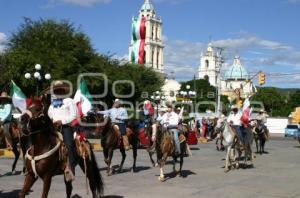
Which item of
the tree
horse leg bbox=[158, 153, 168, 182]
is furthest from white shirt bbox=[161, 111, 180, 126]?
the tree

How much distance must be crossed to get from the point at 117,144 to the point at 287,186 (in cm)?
526

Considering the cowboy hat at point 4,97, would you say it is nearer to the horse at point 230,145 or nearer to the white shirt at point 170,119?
the white shirt at point 170,119

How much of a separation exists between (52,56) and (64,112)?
3488 centimetres

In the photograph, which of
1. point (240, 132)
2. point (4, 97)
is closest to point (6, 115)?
point (4, 97)

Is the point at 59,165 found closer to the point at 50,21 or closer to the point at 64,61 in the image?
the point at 64,61

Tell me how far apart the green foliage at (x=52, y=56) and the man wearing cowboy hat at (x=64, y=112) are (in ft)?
103

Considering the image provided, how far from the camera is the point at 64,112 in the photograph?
9523 mm

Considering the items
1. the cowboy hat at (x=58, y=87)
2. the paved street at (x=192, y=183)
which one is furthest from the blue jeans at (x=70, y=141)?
the paved street at (x=192, y=183)

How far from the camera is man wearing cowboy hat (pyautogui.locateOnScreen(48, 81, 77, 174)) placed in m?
9.41

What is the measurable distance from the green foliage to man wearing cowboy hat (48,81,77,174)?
3138 centimetres

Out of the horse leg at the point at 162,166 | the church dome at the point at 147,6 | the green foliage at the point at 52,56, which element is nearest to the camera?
the horse leg at the point at 162,166

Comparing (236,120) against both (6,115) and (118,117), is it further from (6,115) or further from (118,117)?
(6,115)

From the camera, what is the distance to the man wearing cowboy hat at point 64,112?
371 inches

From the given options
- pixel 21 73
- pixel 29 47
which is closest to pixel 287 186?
pixel 21 73
